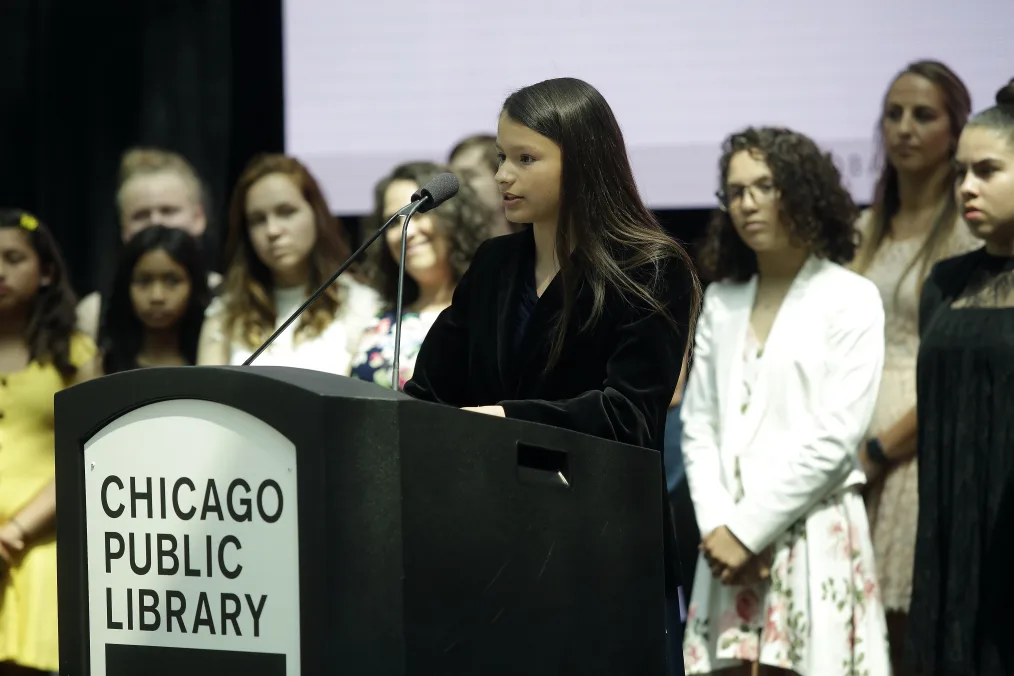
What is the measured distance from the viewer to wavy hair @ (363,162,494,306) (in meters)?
3.75

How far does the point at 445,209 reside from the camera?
3762 mm

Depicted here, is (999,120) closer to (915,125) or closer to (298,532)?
(915,125)

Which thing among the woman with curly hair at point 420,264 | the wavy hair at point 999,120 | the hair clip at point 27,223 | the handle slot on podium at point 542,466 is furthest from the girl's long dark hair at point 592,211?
the hair clip at point 27,223

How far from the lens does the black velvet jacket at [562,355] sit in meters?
1.95

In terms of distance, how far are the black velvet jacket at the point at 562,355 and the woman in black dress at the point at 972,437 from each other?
3.75 feet

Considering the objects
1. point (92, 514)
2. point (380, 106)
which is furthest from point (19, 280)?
point (92, 514)

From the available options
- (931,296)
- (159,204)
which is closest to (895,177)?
(931,296)

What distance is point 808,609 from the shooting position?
3064 mm

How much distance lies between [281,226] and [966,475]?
77.3 inches

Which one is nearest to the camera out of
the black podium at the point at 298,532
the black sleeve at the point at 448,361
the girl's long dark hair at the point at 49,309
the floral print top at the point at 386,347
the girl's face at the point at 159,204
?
the black podium at the point at 298,532

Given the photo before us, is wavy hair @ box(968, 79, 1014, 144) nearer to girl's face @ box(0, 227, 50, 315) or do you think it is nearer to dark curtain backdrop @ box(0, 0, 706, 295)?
girl's face @ box(0, 227, 50, 315)

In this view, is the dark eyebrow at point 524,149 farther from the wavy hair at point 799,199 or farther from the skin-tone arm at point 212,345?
the skin-tone arm at point 212,345

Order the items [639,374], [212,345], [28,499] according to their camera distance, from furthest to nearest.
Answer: [212,345], [28,499], [639,374]

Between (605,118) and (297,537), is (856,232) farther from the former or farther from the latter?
(297,537)
